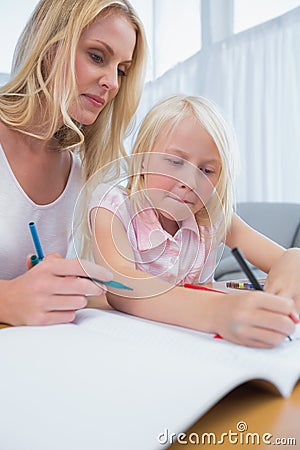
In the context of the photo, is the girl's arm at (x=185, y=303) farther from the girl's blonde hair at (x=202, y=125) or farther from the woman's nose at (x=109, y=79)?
the woman's nose at (x=109, y=79)

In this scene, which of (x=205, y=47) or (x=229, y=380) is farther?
(x=205, y=47)

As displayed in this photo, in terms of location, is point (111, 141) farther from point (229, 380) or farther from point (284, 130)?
point (284, 130)

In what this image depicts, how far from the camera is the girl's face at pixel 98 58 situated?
89 centimetres

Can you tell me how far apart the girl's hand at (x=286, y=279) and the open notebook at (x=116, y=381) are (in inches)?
5.4

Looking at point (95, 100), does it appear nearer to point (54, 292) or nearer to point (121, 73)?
point (121, 73)

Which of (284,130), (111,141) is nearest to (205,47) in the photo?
(284,130)

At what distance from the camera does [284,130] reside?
108 inches

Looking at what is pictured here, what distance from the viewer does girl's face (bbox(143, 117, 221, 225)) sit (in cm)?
66

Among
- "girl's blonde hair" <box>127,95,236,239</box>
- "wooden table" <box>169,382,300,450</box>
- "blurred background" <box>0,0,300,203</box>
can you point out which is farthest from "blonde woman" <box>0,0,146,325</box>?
"blurred background" <box>0,0,300,203</box>

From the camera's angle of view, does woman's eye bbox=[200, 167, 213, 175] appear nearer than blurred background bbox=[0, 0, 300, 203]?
Yes

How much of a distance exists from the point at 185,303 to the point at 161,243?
0.18 meters

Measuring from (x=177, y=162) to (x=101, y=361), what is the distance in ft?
1.04

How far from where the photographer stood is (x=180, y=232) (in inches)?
28.8

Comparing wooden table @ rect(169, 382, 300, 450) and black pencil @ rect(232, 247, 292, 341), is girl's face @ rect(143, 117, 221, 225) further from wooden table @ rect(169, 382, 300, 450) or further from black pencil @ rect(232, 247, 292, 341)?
wooden table @ rect(169, 382, 300, 450)
